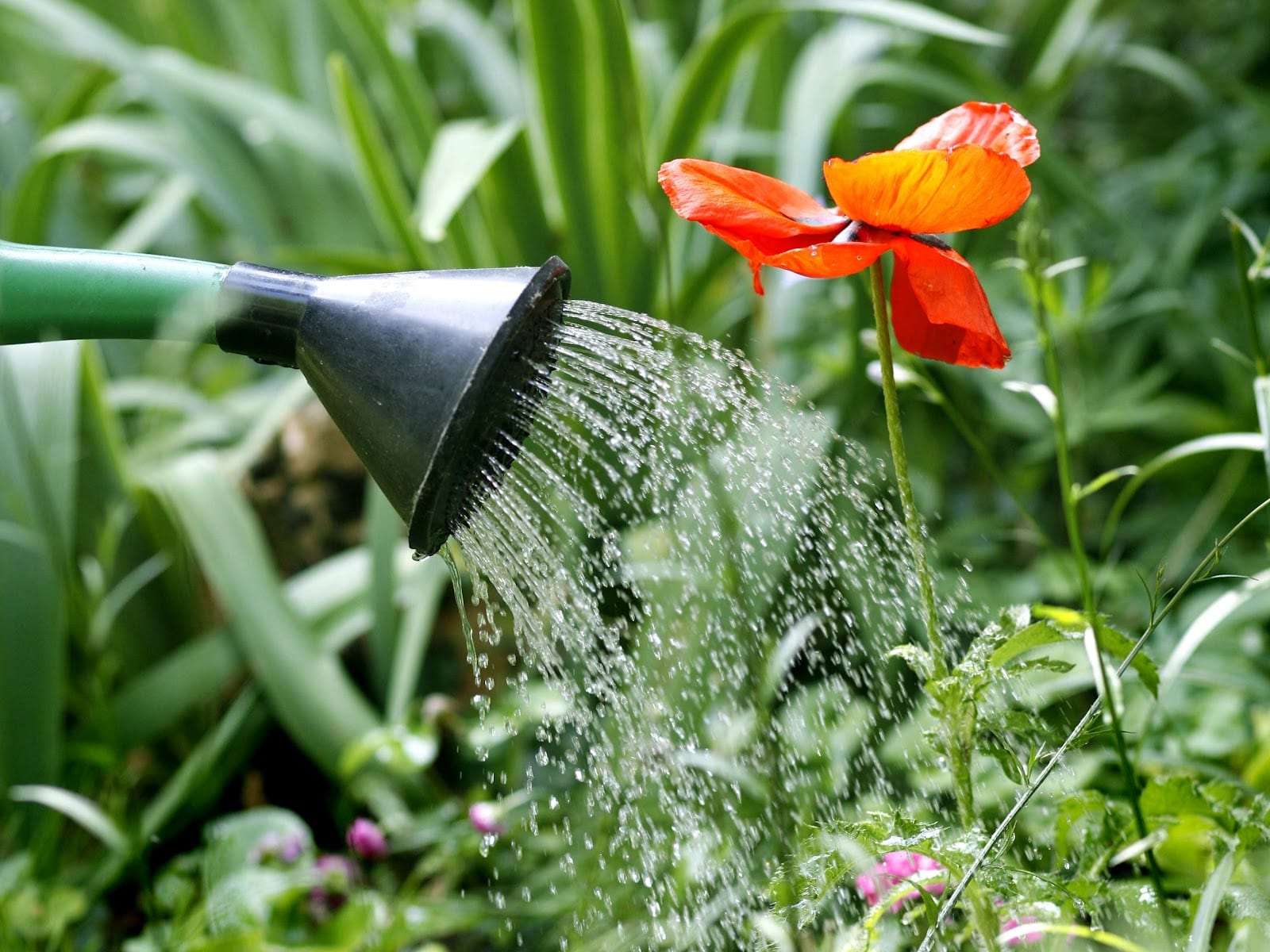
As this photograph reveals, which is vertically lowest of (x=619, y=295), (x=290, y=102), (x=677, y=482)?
(x=677, y=482)

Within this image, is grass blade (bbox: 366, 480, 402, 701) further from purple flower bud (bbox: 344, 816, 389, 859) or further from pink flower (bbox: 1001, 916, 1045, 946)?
pink flower (bbox: 1001, 916, 1045, 946)

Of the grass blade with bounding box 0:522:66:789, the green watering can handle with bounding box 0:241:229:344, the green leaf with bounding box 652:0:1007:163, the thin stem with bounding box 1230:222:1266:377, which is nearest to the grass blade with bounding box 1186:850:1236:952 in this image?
the thin stem with bounding box 1230:222:1266:377

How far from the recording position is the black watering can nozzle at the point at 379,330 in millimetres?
613

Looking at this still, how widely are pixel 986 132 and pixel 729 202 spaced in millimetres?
172

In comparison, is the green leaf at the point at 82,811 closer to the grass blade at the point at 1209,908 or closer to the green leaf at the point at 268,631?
the green leaf at the point at 268,631

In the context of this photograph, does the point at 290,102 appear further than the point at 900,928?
Yes

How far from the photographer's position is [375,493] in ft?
5.40

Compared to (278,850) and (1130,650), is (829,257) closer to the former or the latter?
(1130,650)

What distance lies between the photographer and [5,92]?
2.92 metres

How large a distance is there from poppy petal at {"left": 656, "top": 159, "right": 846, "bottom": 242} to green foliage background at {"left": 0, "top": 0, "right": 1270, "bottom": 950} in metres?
0.33

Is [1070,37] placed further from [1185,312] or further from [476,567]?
[476,567]

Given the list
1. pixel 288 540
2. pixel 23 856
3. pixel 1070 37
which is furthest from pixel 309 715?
pixel 1070 37

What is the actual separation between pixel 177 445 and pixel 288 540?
0.25m

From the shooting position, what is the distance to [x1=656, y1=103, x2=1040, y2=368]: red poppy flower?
61cm
